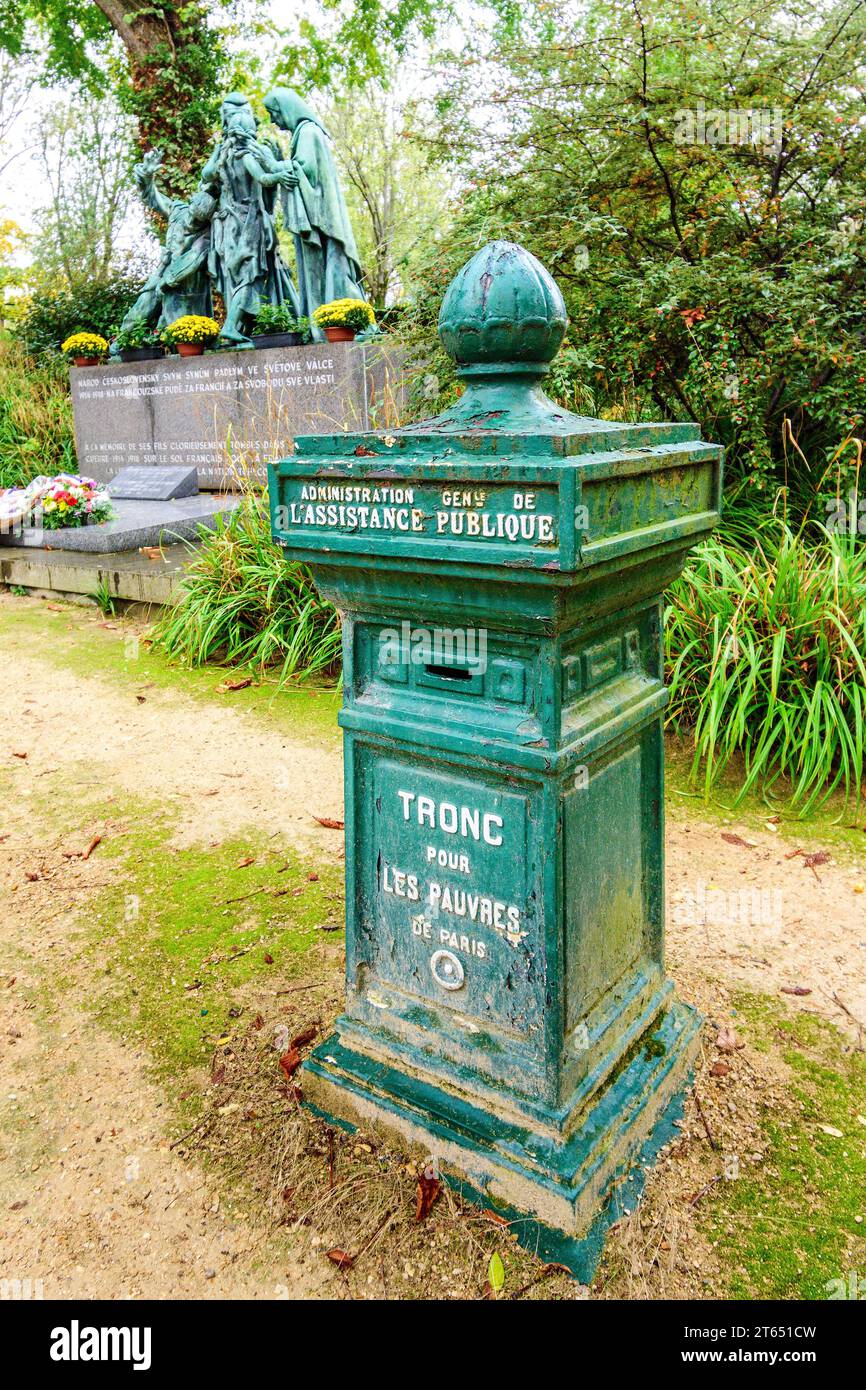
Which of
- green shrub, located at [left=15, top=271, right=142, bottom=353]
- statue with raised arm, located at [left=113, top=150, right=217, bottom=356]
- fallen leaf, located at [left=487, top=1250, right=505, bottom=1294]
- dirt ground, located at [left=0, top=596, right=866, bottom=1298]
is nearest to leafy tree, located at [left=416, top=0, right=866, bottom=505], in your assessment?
dirt ground, located at [left=0, top=596, right=866, bottom=1298]

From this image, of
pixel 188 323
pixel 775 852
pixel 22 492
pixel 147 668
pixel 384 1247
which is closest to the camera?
pixel 384 1247

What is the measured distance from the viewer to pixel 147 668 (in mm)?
5754

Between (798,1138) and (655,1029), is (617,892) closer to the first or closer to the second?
(655,1029)

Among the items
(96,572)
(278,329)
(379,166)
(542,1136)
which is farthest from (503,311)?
(379,166)

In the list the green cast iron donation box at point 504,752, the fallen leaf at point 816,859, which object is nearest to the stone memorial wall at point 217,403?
the fallen leaf at point 816,859

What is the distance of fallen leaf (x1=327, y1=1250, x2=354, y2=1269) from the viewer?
1.75m

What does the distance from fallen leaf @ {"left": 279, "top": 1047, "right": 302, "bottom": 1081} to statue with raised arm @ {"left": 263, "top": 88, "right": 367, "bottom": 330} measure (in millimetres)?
9260

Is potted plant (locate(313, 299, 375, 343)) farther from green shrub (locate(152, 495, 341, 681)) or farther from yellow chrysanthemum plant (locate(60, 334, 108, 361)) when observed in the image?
yellow chrysanthemum plant (locate(60, 334, 108, 361))

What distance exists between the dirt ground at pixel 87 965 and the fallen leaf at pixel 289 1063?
282mm

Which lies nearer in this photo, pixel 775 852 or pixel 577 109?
pixel 775 852

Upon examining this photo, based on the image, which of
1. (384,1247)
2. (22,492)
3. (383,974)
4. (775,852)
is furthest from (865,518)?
(22,492)

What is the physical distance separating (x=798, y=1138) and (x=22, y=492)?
28.3 ft

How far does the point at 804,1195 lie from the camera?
192cm

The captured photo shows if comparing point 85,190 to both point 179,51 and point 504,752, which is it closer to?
point 179,51
